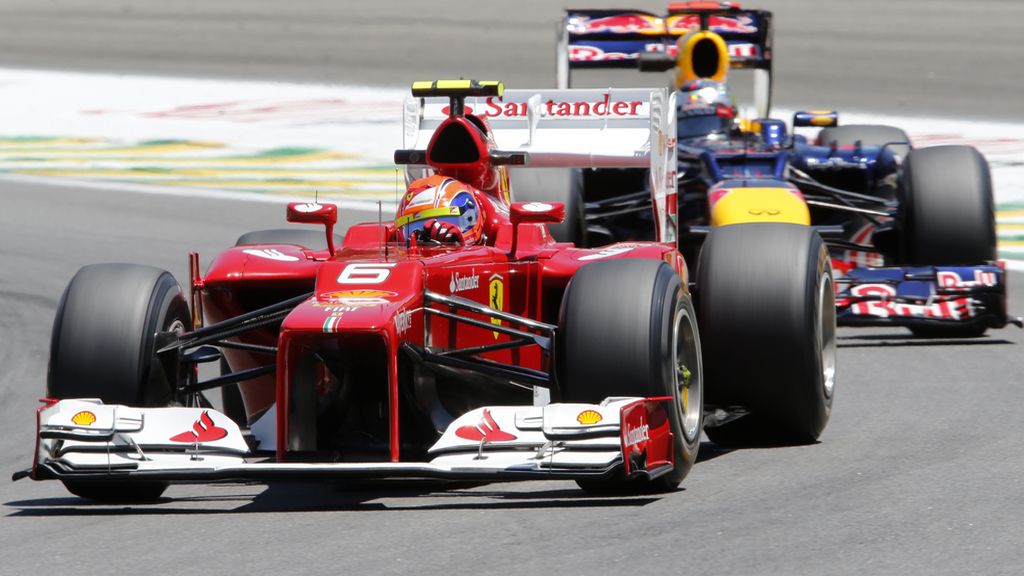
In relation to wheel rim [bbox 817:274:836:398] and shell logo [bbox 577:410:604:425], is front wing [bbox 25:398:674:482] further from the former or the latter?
wheel rim [bbox 817:274:836:398]

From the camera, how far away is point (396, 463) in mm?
7121

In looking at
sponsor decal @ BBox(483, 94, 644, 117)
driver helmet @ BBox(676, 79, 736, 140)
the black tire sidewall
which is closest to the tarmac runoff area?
driver helmet @ BBox(676, 79, 736, 140)

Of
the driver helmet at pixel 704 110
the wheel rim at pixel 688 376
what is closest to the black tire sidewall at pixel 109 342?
the wheel rim at pixel 688 376

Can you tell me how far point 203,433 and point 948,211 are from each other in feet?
23.6

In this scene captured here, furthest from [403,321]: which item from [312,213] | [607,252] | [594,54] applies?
[594,54]

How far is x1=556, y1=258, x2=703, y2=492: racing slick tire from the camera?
24.3 feet

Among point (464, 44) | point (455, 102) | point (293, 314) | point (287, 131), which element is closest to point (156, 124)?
point (287, 131)

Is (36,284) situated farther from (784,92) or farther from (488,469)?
(784,92)

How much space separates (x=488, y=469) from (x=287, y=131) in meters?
18.8

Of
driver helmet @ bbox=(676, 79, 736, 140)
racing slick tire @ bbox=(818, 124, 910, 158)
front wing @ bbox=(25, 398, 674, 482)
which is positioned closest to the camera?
front wing @ bbox=(25, 398, 674, 482)

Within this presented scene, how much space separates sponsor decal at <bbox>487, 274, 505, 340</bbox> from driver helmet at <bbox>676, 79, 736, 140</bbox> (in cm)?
703

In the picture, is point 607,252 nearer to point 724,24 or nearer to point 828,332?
point 828,332

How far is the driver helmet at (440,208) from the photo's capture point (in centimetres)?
879

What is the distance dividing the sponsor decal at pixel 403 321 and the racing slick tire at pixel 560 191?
238 inches
